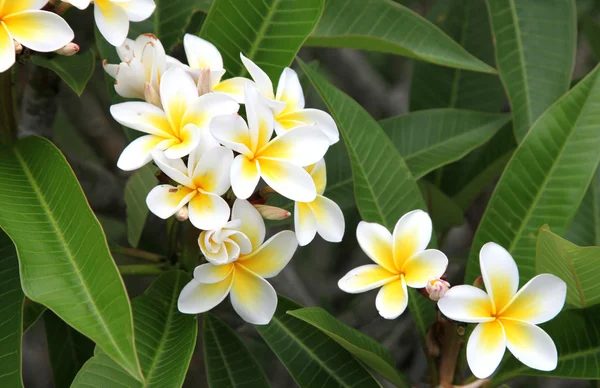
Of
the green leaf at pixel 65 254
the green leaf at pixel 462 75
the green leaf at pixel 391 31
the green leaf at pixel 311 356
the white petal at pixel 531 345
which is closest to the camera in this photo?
the green leaf at pixel 65 254

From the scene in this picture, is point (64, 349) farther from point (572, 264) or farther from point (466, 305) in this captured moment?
point (572, 264)

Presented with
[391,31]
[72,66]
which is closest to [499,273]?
[391,31]

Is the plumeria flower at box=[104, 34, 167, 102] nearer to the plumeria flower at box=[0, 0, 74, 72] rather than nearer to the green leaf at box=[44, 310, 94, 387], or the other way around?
the plumeria flower at box=[0, 0, 74, 72]

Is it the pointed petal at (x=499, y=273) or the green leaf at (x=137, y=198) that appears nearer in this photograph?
the pointed petal at (x=499, y=273)

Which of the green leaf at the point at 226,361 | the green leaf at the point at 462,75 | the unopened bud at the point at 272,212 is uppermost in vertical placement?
the unopened bud at the point at 272,212

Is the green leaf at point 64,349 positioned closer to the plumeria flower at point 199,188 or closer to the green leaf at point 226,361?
the green leaf at point 226,361

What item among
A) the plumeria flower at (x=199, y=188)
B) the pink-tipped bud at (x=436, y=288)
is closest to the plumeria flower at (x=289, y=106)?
the plumeria flower at (x=199, y=188)

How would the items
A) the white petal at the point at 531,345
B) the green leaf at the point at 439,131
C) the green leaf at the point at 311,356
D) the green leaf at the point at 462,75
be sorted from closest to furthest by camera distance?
the white petal at the point at 531,345 → the green leaf at the point at 311,356 → the green leaf at the point at 439,131 → the green leaf at the point at 462,75
